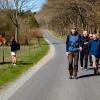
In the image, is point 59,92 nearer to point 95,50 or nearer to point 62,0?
point 95,50

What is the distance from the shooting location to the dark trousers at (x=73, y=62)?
56.3ft

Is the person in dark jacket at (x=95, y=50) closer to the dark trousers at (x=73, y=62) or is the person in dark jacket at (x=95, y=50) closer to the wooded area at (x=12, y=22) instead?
the dark trousers at (x=73, y=62)

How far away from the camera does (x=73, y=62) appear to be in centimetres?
1778

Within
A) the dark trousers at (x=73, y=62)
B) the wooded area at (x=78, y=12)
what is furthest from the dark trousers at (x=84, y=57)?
the wooded area at (x=78, y=12)

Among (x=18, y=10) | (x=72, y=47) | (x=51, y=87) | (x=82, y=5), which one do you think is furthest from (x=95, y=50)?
(x=82, y=5)

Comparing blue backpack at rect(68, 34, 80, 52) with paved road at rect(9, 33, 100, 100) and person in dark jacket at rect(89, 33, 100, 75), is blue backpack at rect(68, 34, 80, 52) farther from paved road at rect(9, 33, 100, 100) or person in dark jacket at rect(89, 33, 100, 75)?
person in dark jacket at rect(89, 33, 100, 75)

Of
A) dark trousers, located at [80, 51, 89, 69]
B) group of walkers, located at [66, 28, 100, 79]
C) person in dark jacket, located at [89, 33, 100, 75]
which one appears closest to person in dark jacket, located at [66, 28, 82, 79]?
group of walkers, located at [66, 28, 100, 79]

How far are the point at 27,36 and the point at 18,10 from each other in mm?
4694

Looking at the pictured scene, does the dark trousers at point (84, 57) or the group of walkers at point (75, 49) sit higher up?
Result: the group of walkers at point (75, 49)

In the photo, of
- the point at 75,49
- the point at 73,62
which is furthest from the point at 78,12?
the point at 75,49

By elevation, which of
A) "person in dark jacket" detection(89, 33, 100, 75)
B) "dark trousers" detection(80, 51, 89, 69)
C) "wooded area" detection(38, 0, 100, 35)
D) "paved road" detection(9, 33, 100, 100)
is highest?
"wooded area" detection(38, 0, 100, 35)

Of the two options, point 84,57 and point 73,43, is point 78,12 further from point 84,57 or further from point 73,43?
point 73,43

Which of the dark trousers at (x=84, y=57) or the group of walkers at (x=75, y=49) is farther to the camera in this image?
the dark trousers at (x=84, y=57)

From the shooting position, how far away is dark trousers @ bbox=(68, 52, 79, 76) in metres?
17.2
